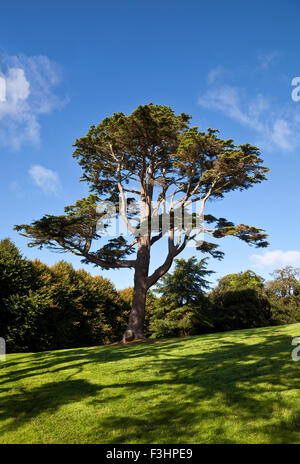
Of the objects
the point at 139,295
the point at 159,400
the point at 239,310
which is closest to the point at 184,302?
the point at 239,310

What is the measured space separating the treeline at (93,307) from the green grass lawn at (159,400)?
322 inches

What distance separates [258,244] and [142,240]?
6.63m

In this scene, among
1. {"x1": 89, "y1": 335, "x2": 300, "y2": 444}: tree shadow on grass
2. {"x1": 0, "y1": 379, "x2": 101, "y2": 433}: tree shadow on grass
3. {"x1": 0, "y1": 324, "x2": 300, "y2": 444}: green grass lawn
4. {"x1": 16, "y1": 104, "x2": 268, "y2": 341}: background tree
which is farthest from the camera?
{"x1": 16, "y1": 104, "x2": 268, "y2": 341}: background tree

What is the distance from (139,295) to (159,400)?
10190mm

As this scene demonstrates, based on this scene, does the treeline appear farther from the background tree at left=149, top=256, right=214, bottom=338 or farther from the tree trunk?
the tree trunk

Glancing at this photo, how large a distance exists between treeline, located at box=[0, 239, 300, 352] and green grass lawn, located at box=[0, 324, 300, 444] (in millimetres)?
8176

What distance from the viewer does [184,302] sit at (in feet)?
68.2

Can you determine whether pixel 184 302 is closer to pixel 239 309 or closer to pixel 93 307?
pixel 239 309

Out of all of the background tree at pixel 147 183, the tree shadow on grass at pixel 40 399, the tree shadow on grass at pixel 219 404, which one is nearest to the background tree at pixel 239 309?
the background tree at pixel 147 183

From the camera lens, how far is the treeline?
15.6 meters

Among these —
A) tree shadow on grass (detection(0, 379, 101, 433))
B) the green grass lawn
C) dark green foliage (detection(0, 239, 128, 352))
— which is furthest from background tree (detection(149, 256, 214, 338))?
tree shadow on grass (detection(0, 379, 101, 433))

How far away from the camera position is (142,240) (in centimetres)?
1603
